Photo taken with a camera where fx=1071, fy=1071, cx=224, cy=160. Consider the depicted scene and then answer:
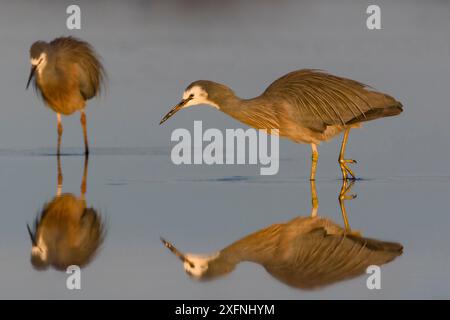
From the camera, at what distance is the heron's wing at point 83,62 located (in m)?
15.4

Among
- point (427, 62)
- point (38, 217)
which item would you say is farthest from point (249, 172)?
point (427, 62)

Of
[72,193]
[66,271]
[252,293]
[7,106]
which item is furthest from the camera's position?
[7,106]

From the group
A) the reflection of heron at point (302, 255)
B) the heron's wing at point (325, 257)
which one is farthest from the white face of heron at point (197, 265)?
the heron's wing at point (325, 257)

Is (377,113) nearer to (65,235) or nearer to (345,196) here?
(345,196)

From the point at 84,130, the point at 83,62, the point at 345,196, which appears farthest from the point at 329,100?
the point at 83,62

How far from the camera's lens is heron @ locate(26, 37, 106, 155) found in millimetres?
15008

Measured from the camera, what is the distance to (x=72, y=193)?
32.5ft

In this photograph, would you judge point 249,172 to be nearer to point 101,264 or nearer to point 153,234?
point 153,234

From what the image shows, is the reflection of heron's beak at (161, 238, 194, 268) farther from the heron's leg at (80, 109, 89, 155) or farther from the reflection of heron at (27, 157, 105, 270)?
the heron's leg at (80, 109, 89, 155)

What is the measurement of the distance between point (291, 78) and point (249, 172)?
1093mm

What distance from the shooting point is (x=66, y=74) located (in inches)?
602

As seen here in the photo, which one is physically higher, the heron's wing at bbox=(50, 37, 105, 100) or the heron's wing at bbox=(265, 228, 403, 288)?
the heron's wing at bbox=(50, 37, 105, 100)

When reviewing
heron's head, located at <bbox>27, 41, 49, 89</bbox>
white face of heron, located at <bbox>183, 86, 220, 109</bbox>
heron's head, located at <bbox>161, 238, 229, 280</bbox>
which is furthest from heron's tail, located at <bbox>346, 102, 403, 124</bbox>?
heron's head, located at <bbox>27, 41, 49, 89</bbox>

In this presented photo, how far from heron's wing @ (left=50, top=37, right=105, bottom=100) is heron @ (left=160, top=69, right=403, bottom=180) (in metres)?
4.64
